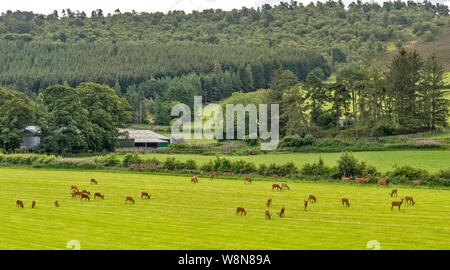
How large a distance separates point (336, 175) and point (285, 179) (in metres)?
4.50

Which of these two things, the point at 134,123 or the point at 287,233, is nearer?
the point at 287,233

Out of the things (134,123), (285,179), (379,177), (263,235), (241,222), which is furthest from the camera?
(134,123)

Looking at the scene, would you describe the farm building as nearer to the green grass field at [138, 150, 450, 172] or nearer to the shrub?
the green grass field at [138, 150, 450, 172]

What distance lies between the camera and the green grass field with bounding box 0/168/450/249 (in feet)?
63.1

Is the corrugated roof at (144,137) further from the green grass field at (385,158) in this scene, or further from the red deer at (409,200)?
the red deer at (409,200)

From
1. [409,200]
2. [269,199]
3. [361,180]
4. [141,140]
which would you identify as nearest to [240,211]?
[269,199]

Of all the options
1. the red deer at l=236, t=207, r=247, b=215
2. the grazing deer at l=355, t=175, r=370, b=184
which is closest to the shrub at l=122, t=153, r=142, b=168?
the grazing deer at l=355, t=175, r=370, b=184

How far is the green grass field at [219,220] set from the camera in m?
19.2

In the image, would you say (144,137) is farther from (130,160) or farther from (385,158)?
(385,158)

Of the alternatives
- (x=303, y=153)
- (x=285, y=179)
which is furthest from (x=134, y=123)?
(x=285, y=179)

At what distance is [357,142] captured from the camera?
67.0 m

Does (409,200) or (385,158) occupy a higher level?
(409,200)

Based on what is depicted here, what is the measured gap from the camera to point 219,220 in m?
24.3
